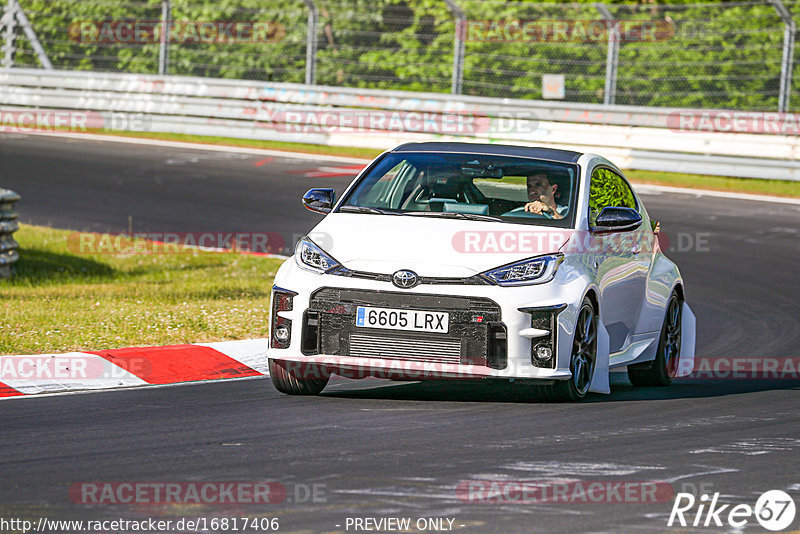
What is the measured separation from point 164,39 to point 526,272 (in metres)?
20.6

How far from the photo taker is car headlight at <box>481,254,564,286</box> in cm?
790

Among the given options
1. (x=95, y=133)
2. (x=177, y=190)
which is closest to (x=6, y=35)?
(x=95, y=133)

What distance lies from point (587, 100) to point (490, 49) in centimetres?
205

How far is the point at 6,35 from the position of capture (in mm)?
28891

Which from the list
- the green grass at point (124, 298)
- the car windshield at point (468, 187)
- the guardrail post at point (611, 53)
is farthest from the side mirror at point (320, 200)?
the guardrail post at point (611, 53)

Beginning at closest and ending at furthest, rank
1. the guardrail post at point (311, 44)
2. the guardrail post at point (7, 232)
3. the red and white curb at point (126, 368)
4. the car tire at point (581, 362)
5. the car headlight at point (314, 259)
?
1. the car headlight at point (314, 259)
2. the car tire at point (581, 362)
3. the red and white curb at point (126, 368)
4. the guardrail post at point (7, 232)
5. the guardrail post at point (311, 44)

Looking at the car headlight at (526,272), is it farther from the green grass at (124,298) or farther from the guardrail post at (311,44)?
the guardrail post at (311,44)

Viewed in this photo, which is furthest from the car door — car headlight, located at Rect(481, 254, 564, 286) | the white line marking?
the white line marking

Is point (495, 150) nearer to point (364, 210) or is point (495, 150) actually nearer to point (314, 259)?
point (364, 210)

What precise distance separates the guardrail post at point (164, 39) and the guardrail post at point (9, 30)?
3291mm

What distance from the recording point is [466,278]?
25.7ft

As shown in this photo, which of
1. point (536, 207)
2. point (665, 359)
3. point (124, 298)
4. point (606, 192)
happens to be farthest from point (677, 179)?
point (536, 207)

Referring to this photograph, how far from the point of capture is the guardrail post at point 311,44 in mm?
26344

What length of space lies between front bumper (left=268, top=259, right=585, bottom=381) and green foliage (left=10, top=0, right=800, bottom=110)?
14.3 m
